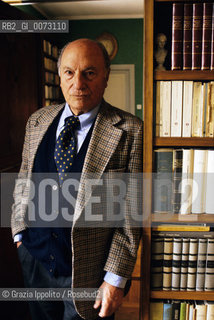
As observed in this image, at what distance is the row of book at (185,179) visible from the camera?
1.23 meters

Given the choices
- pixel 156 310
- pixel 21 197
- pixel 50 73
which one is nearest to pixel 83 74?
pixel 21 197

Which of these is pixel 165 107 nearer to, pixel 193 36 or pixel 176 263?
pixel 193 36

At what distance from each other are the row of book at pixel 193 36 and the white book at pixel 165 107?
0.25ft

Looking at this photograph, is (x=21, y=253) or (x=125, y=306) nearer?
(x=21, y=253)

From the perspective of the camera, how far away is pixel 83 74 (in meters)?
1.20

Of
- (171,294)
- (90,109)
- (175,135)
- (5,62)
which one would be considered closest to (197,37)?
(175,135)

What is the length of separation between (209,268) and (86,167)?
68 cm

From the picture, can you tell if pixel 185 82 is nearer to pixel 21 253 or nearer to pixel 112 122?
pixel 112 122

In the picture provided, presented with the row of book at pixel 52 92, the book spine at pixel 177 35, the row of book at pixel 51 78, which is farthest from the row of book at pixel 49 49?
the book spine at pixel 177 35

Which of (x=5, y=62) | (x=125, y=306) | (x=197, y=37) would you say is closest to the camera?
(x=197, y=37)

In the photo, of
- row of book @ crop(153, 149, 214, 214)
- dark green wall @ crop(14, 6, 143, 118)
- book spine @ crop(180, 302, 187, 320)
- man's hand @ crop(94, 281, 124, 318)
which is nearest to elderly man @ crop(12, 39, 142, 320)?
man's hand @ crop(94, 281, 124, 318)

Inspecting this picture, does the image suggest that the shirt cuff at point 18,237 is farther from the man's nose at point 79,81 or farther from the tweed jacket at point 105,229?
the man's nose at point 79,81

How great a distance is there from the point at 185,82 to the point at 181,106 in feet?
0.31

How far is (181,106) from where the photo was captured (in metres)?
1.21
